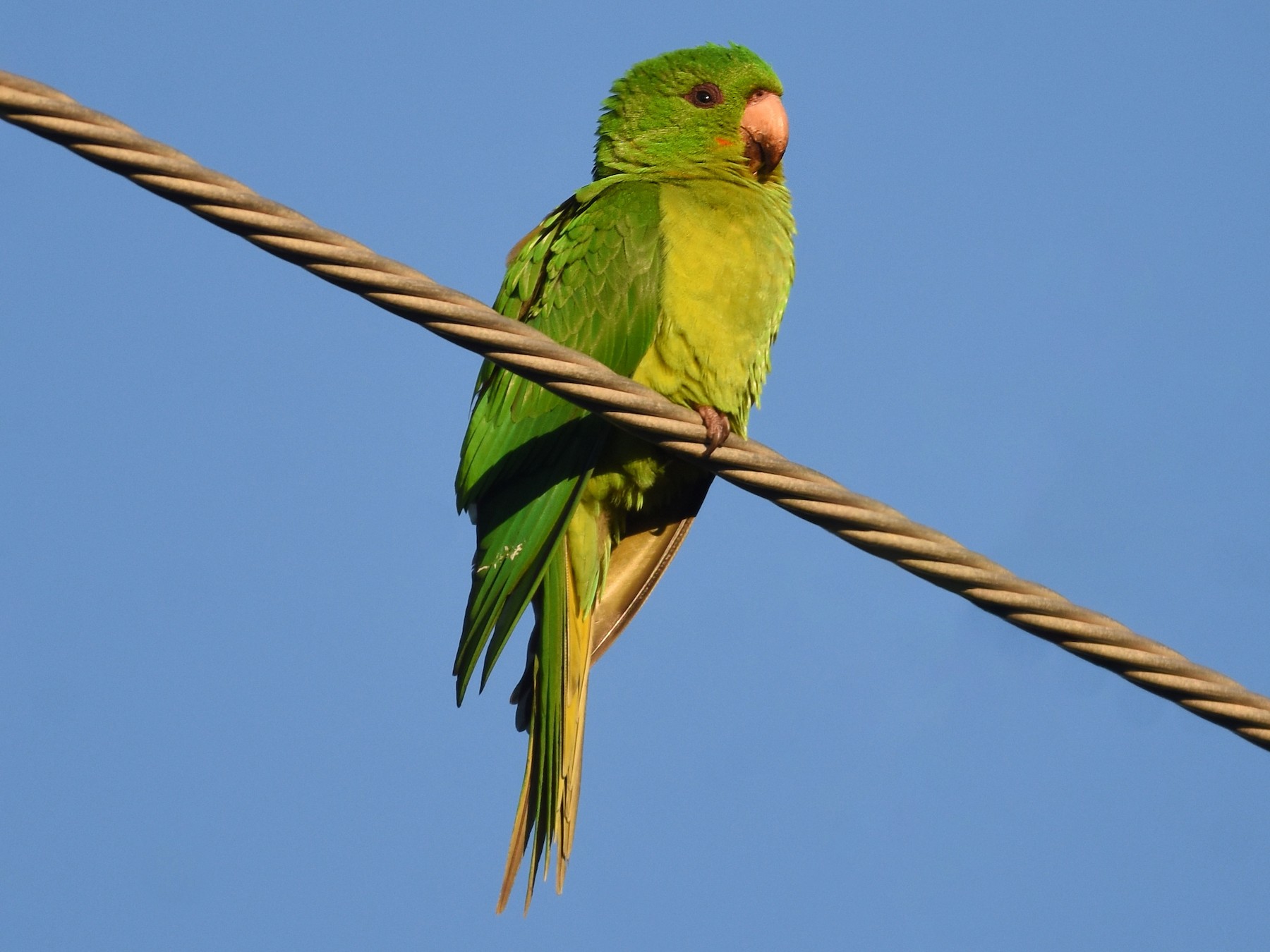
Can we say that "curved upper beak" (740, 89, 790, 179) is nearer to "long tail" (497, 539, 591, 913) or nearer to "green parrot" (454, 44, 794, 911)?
"green parrot" (454, 44, 794, 911)

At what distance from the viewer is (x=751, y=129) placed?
460 centimetres

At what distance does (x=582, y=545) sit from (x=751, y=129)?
1762 millimetres

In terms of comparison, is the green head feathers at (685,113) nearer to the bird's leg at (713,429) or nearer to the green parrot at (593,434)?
the green parrot at (593,434)

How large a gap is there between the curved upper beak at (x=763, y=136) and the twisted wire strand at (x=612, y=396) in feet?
7.51

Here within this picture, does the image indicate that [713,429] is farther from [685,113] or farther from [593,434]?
[685,113]

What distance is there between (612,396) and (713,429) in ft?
1.10

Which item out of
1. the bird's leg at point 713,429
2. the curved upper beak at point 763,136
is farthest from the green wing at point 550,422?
the curved upper beak at point 763,136

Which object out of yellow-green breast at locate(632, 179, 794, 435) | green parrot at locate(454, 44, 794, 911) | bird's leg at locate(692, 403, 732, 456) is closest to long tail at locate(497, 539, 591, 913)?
green parrot at locate(454, 44, 794, 911)

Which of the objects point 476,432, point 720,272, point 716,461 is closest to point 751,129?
point 720,272

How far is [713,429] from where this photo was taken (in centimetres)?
270

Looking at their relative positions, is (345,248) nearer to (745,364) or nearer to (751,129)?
(745,364)

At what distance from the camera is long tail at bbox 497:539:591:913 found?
3.56 meters

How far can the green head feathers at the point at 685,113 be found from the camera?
4523 millimetres

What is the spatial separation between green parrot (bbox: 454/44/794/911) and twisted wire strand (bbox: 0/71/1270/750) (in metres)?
1.13
